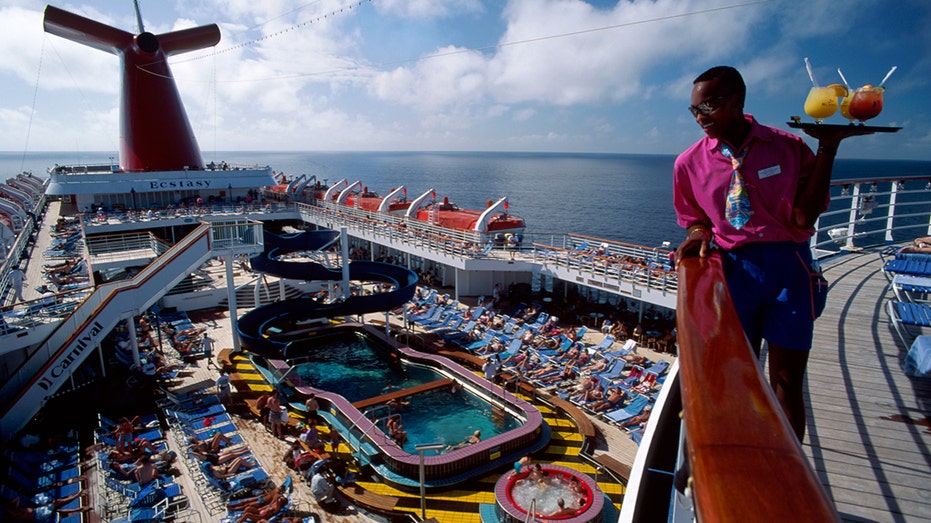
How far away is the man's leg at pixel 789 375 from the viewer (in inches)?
78.4

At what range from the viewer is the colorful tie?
6.52ft

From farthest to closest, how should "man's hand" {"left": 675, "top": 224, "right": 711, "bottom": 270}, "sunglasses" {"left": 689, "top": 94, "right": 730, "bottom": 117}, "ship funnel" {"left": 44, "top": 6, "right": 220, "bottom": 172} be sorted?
"ship funnel" {"left": 44, "top": 6, "right": 220, "bottom": 172}, "sunglasses" {"left": 689, "top": 94, "right": 730, "bottom": 117}, "man's hand" {"left": 675, "top": 224, "right": 711, "bottom": 270}

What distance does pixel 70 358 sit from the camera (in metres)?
11.2

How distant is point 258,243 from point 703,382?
16.1 m

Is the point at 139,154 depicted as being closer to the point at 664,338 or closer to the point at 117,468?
the point at 117,468

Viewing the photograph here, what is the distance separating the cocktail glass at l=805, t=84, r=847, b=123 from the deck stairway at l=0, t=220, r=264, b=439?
13.6 meters

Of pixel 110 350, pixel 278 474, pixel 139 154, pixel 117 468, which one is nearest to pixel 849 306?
pixel 278 474

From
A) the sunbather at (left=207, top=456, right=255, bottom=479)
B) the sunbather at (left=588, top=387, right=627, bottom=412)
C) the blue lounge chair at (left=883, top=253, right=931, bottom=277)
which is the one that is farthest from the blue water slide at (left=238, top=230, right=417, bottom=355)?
the blue lounge chair at (left=883, top=253, right=931, bottom=277)

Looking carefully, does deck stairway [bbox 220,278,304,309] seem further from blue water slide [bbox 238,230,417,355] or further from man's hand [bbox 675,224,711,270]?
man's hand [bbox 675,224,711,270]

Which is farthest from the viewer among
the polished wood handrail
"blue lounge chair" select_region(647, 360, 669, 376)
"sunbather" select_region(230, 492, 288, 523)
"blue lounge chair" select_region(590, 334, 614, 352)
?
"blue lounge chair" select_region(590, 334, 614, 352)

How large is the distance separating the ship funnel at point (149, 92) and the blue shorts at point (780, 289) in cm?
2976

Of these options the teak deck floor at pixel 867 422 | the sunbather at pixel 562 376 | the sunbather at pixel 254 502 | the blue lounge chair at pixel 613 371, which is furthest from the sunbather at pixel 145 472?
the teak deck floor at pixel 867 422

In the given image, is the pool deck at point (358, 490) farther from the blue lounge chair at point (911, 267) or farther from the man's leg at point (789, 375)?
the man's leg at point (789, 375)

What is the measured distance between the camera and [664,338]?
48.8ft
